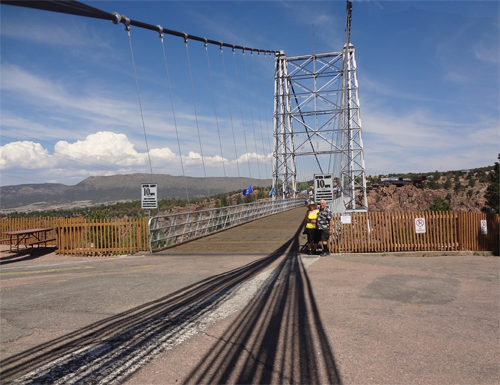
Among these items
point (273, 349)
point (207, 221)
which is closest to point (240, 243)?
point (273, 349)

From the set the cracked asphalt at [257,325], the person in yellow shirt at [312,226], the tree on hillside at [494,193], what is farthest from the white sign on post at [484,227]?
the tree on hillside at [494,193]

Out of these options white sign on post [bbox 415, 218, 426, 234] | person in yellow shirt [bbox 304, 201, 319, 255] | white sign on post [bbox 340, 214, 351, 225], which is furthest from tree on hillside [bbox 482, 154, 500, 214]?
person in yellow shirt [bbox 304, 201, 319, 255]

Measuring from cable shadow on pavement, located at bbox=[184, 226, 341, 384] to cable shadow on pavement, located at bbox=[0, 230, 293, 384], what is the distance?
62 cm

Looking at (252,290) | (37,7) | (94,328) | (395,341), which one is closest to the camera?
(37,7)

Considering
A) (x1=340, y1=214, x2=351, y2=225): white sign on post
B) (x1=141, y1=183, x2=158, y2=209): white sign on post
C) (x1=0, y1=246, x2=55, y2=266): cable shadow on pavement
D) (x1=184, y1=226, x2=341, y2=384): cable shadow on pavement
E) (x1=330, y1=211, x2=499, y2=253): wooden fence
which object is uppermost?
(x1=141, y1=183, x2=158, y2=209): white sign on post

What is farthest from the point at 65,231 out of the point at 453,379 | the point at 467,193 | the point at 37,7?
the point at 467,193

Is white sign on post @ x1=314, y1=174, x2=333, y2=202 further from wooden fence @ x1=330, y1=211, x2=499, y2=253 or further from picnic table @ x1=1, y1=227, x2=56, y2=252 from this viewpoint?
picnic table @ x1=1, y1=227, x2=56, y2=252

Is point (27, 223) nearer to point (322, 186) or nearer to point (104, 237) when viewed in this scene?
point (104, 237)

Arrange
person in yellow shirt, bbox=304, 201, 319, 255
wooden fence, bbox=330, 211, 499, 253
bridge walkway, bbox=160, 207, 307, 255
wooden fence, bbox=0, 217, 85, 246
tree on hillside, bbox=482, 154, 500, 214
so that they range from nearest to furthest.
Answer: person in yellow shirt, bbox=304, 201, 319, 255 < wooden fence, bbox=330, 211, 499, 253 < bridge walkway, bbox=160, 207, 307, 255 < wooden fence, bbox=0, 217, 85, 246 < tree on hillside, bbox=482, 154, 500, 214

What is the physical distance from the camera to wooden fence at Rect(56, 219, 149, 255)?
1349 centimetres

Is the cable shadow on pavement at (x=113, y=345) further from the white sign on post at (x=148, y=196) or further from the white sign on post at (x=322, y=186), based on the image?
the white sign on post at (x=322, y=186)

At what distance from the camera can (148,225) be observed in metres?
13.2

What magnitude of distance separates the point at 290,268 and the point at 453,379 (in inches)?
232

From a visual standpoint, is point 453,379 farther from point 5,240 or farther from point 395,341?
point 5,240
